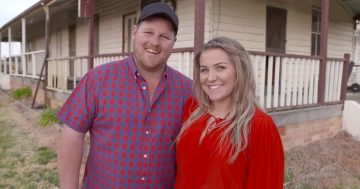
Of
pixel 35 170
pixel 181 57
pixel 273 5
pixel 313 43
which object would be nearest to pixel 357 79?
pixel 313 43

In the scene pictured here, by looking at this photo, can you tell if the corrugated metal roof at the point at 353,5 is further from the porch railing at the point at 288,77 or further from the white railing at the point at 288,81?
the white railing at the point at 288,81

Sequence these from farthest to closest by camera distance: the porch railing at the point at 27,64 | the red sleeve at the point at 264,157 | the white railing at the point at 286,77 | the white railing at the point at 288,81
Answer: the porch railing at the point at 27,64 < the white railing at the point at 288,81 < the white railing at the point at 286,77 < the red sleeve at the point at 264,157

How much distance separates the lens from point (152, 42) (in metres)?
2.10

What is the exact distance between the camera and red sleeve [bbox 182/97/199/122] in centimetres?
216

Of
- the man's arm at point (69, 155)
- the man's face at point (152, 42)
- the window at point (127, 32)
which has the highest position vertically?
the window at point (127, 32)

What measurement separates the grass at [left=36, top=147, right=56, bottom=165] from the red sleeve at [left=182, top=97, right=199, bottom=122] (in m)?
4.51

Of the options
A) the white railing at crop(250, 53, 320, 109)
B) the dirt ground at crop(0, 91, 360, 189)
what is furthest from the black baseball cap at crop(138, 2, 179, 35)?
the white railing at crop(250, 53, 320, 109)

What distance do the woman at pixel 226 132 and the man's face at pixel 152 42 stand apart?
221mm

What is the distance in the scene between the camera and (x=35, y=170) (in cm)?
563

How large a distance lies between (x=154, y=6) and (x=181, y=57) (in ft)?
11.9

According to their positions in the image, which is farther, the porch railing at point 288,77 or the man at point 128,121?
the porch railing at point 288,77

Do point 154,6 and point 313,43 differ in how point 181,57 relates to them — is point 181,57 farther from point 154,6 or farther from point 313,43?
point 313,43

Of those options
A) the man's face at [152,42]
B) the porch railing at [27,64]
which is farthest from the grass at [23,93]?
the man's face at [152,42]

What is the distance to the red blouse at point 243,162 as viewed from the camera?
1777 mm
